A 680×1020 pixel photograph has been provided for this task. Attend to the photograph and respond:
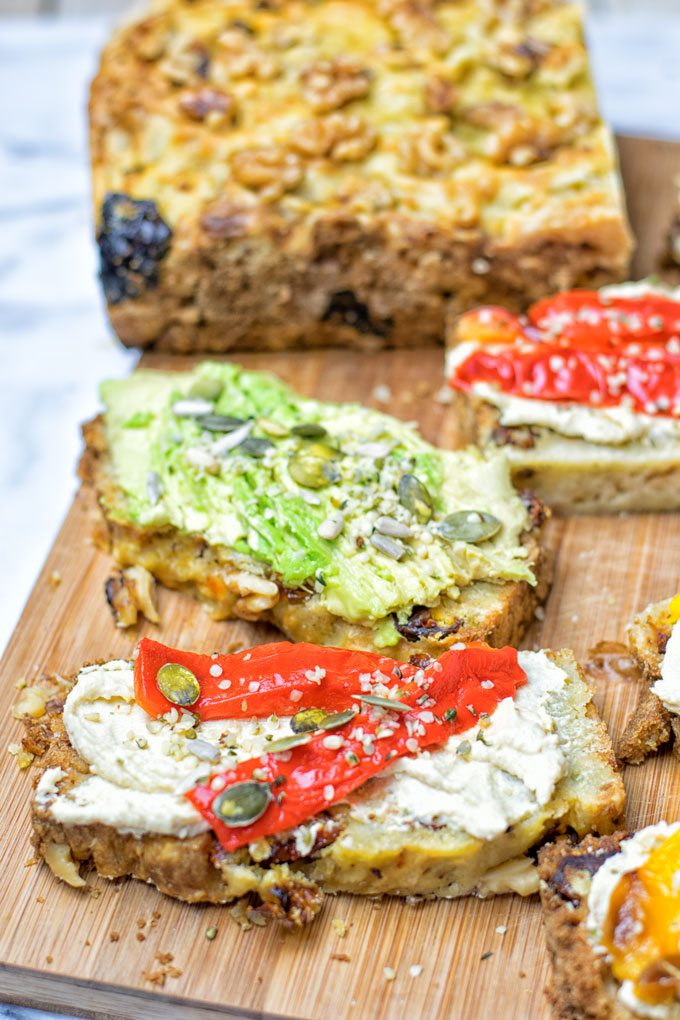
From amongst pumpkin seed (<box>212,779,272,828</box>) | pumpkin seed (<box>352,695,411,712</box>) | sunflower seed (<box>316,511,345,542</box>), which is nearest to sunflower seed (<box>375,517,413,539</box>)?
sunflower seed (<box>316,511,345,542</box>)

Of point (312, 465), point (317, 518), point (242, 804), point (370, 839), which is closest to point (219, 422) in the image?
point (312, 465)

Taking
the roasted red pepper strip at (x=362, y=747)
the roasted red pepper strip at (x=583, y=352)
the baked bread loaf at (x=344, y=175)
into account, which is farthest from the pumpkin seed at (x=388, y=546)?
the baked bread loaf at (x=344, y=175)

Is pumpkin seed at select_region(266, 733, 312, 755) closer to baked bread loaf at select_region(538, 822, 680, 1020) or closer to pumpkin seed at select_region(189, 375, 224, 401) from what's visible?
baked bread loaf at select_region(538, 822, 680, 1020)

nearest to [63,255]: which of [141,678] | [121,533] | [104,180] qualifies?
[104,180]

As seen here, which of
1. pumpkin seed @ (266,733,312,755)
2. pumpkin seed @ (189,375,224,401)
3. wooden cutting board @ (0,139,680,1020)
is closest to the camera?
wooden cutting board @ (0,139,680,1020)

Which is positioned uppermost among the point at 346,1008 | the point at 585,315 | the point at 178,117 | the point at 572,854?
the point at 178,117

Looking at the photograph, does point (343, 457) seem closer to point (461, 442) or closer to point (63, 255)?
point (461, 442)

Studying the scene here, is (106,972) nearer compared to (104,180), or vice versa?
(106,972)
